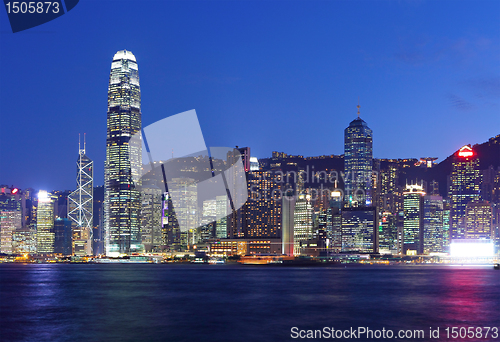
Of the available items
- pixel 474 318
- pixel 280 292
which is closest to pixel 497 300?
pixel 474 318

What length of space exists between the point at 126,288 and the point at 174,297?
14541 millimetres

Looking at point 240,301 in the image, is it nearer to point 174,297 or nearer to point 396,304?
point 174,297

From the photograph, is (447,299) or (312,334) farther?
(447,299)

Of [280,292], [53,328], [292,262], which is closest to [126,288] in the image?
[280,292]

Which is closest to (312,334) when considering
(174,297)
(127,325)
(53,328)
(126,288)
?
(127,325)

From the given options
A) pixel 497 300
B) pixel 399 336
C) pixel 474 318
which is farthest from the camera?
pixel 497 300

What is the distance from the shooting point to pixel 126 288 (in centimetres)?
7700

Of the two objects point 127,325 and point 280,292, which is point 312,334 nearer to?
point 127,325

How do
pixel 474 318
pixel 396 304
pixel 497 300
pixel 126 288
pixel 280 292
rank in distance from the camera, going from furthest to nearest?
pixel 126 288 → pixel 280 292 → pixel 497 300 → pixel 396 304 → pixel 474 318

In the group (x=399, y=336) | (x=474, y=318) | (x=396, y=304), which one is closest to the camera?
(x=399, y=336)

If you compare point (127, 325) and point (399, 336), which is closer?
point (399, 336)

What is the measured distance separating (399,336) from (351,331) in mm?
3605

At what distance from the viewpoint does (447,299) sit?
6259 centimetres

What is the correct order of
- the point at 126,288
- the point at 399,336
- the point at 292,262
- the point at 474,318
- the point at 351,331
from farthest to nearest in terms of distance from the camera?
the point at 292,262 → the point at 126,288 → the point at 474,318 → the point at 351,331 → the point at 399,336
